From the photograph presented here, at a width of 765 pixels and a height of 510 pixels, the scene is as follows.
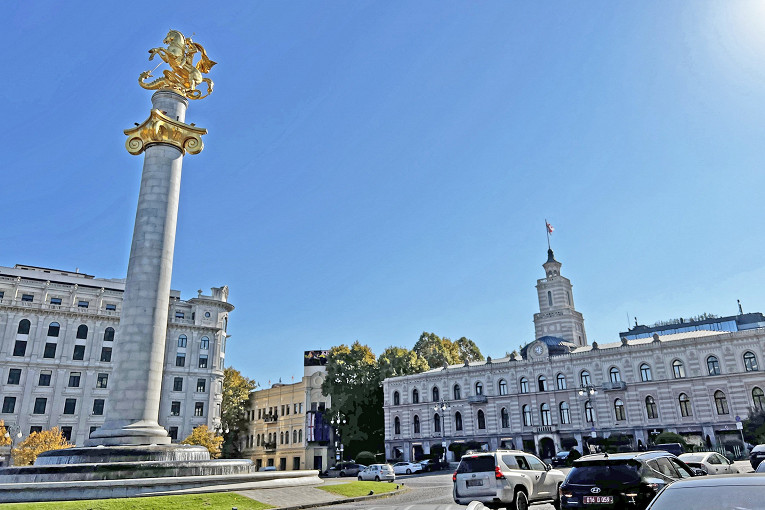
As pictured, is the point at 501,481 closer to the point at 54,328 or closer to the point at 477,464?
the point at 477,464

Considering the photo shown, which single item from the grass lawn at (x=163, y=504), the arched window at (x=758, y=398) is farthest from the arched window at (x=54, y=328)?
the arched window at (x=758, y=398)

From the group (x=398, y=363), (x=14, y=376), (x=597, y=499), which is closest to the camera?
(x=597, y=499)

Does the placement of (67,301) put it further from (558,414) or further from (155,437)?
(558,414)

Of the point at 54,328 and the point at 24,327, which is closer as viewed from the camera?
the point at 24,327

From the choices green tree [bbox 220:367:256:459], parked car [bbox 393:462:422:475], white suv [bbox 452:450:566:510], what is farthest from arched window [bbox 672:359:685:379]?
green tree [bbox 220:367:256:459]

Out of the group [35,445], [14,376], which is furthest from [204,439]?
[14,376]

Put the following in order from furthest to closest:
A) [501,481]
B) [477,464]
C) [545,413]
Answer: [545,413] → [477,464] → [501,481]

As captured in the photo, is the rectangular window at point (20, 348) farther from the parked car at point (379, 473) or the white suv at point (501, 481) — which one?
the white suv at point (501, 481)

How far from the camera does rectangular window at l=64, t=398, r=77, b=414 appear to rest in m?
58.7

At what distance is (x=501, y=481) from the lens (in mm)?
14539

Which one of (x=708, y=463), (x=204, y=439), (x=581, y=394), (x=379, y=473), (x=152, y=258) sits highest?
(x=152, y=258)

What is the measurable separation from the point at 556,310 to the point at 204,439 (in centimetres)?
4950

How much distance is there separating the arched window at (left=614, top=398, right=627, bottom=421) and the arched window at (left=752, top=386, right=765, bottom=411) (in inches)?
447

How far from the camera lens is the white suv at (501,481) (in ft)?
47.6
